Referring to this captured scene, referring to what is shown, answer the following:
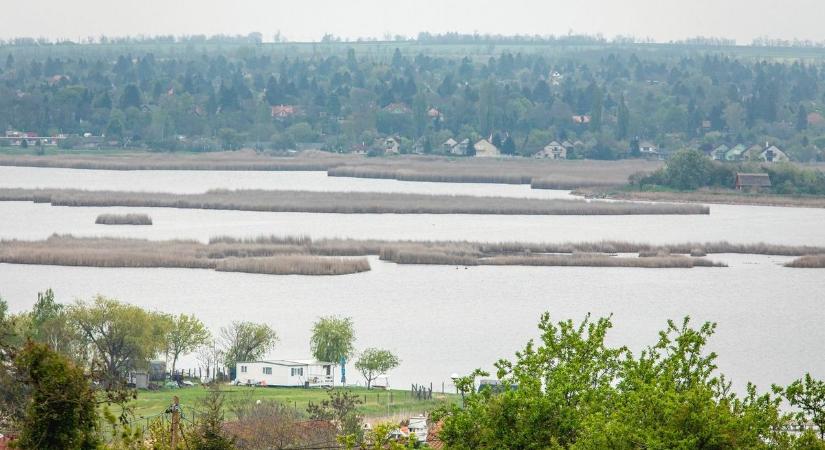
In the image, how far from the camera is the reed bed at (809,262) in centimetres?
5244

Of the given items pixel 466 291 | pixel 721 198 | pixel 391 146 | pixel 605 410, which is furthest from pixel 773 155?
pixel 605 410

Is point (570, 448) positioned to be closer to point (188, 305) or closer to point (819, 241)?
point (188, 305)

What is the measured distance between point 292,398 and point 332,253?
2376cm

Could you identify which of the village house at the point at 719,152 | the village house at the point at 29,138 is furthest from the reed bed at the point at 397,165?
the village house at the point at 29,138

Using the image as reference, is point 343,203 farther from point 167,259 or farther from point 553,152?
point 553,152

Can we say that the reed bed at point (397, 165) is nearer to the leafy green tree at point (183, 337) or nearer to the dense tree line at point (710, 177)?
the dense tree line at point (710, 177)

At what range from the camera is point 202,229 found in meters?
59.6

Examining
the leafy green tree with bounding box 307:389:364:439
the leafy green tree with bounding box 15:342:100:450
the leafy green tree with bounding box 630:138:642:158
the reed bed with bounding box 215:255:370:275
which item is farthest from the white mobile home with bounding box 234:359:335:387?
the leafy green tree with bounding box 630:138:642:158

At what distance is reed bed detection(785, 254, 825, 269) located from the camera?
172ft

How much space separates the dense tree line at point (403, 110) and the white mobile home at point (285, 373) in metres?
77.9

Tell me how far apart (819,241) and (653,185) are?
2095 cm

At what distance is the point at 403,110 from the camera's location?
126 meters

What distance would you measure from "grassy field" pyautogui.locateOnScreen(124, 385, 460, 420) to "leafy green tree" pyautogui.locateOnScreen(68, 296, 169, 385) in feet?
5.60

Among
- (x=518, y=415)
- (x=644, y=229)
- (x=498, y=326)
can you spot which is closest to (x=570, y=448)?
(x=518, y=415)
